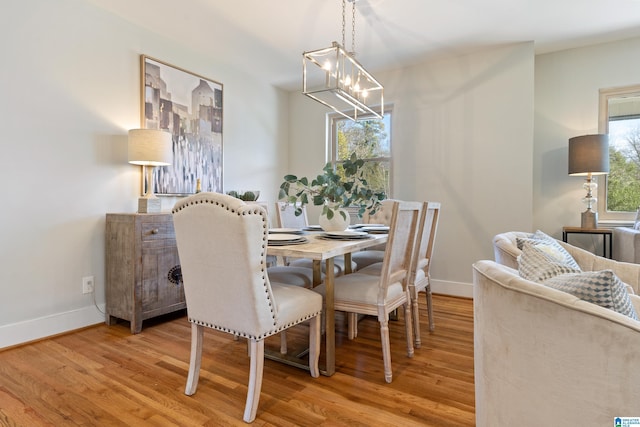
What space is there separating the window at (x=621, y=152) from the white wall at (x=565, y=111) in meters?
0.10

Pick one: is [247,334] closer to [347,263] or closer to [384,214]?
[347,263]

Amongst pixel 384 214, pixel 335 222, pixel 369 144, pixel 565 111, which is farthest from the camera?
pixel 369 144

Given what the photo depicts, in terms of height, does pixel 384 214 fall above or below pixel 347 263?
above

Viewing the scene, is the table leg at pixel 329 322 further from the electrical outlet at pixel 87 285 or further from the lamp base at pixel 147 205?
the electrical outlet at pixel 87 285

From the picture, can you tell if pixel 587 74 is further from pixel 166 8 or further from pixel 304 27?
pixel 166 8

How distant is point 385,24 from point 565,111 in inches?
82.7

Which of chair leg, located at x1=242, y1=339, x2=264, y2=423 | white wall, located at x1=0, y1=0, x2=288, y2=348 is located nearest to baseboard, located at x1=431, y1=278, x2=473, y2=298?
chair leg, located at x1=242, y1=339, x2=264, y2=423

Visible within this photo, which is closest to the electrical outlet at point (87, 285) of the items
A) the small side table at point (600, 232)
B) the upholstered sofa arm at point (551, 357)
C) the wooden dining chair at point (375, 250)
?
the wooden dining chair at point (375, 250)

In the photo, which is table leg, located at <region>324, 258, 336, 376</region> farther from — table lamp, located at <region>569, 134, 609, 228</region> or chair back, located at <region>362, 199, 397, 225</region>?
table lamp, located at <region>569, 134, 609, 228</region>

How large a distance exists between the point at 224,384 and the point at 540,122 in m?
3.84

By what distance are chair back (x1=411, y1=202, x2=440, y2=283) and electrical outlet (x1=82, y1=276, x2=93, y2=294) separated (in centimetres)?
248

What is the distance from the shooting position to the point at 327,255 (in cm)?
166

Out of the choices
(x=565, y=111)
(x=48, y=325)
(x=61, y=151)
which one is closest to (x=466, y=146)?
(x=565, y=111)

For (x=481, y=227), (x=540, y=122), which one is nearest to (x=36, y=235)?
(x=481, y=227)
